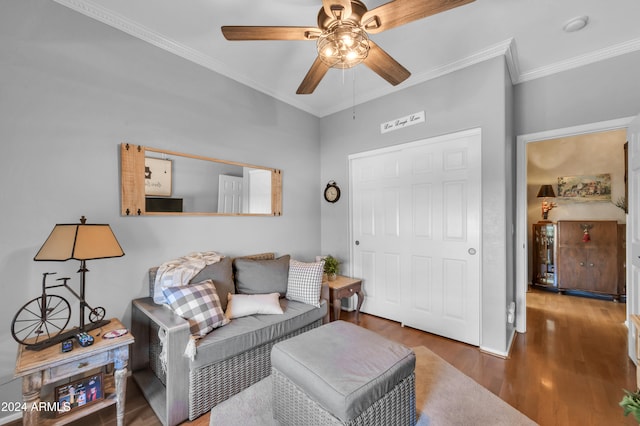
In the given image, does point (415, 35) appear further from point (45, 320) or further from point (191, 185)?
point (45, 320)

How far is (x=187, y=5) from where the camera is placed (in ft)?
6.39

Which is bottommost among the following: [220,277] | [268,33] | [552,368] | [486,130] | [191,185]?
[552,368]

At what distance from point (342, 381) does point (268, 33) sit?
6.18 feet

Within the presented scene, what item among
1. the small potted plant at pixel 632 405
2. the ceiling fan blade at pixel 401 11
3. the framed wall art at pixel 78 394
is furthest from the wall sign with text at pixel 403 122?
the framed wall art at pixel 78 394

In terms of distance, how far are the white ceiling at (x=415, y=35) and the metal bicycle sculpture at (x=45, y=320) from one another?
1.95 m

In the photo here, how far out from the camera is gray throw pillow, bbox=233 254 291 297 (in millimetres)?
2451

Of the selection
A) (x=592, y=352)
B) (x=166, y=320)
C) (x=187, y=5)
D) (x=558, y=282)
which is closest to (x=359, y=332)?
(x=166, y=320)

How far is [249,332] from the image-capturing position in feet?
6.33

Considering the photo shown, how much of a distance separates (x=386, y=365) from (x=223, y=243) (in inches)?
76.4

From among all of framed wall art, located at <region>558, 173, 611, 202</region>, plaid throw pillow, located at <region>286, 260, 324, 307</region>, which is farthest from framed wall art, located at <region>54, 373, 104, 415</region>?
framed wall art, located at <region>558, 173, 611, 202</region>

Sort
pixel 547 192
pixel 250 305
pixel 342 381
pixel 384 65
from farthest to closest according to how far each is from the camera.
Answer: pixel 547 192, pixel 250 305, pixel 384 65, pixel 342 381

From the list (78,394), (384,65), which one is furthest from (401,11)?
(78,394)

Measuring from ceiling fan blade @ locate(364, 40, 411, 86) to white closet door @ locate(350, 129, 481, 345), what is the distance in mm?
1095

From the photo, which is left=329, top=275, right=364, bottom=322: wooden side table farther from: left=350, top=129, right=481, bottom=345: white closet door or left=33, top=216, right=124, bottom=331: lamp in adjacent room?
left=33, top=216, right=124, bottom=331: lamp in adjacent room
